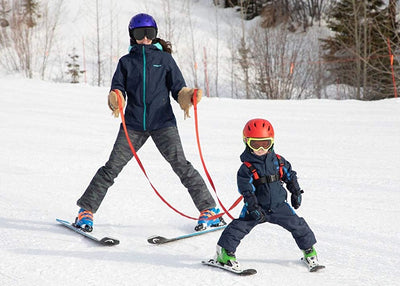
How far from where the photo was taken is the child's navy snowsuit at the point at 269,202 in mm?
3201

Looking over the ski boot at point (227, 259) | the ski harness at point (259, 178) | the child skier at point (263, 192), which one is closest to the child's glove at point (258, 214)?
the child skier at point (263, 192)

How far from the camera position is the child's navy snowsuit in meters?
3.20

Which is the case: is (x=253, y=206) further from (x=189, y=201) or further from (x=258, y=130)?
(x=189, y=201)

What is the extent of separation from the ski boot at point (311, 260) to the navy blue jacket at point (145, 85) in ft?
4.64

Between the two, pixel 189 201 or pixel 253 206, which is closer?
pixel 253 206

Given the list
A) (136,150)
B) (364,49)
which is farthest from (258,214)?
(364,49)

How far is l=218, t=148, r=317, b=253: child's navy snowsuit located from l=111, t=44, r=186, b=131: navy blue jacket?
991mm

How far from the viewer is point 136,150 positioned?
4.06 meters

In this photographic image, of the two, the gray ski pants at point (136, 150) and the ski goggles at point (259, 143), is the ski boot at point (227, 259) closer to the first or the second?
the ski goggles at point (259, 143)

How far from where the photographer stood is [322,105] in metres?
11.3

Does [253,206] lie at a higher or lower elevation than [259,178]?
lower

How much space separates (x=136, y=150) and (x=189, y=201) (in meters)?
1.22

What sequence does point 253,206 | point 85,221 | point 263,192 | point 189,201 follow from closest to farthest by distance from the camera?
point 253,206, point 263,192, point 85,221, point 189,201

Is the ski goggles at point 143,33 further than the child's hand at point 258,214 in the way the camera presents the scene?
Yes
